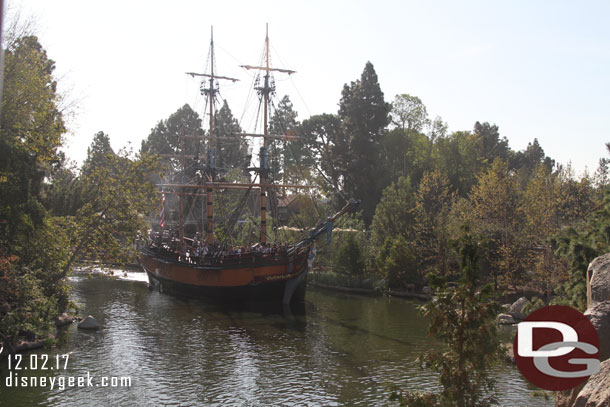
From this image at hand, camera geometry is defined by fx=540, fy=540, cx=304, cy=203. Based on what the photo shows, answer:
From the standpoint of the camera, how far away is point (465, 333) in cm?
857

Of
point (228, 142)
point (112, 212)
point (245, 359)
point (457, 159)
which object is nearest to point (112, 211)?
point (112, 212)

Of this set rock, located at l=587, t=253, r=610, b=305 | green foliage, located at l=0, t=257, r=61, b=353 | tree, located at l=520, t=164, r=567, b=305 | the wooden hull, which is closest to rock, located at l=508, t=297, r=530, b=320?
tree, located at l=520, t=164, r=567, b=305

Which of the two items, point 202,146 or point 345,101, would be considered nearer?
point 345,101

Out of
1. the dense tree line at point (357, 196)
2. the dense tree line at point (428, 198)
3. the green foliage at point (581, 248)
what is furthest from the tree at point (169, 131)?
the green foliage at point (581, 248)

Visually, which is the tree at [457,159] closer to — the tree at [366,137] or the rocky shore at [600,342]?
the tree at [366,137]

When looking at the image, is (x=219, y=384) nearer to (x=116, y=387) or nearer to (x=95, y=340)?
(x=116, y=387)

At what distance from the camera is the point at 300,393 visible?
16.8m

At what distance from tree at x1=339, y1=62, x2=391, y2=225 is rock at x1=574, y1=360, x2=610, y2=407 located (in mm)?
45916

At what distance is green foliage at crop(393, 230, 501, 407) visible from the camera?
848 centimetres

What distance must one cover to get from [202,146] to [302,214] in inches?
1165

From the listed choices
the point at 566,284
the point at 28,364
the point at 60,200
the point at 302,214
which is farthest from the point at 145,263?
the point at 566,284

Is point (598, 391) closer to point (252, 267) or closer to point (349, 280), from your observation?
point (252, 267)

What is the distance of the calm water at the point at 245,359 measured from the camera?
53.2 ft

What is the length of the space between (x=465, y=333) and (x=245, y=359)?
13696 millimetres
